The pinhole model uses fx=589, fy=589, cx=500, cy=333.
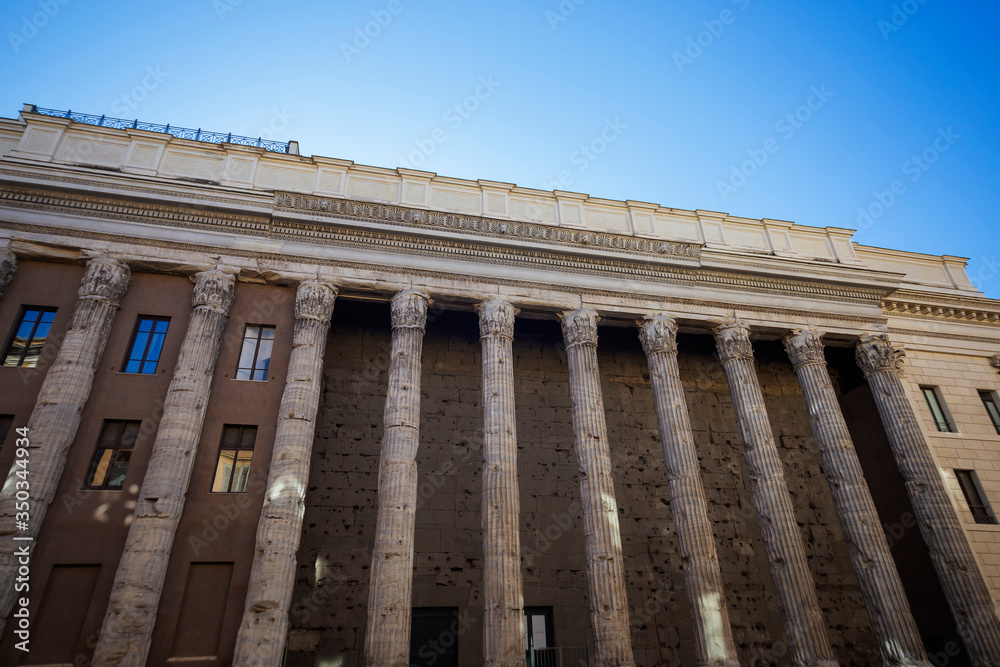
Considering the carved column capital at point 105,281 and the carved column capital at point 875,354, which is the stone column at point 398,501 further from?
the carved column capital at point 875,354

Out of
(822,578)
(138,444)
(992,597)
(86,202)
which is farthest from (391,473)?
(992,597)

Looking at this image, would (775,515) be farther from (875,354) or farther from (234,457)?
(234,457)

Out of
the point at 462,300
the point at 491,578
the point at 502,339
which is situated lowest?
the point at 491,578

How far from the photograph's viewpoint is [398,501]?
42.2 feet

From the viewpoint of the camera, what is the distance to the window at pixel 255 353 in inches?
561

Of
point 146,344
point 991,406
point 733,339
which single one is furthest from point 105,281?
point 991,406

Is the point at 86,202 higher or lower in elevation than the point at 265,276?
higher

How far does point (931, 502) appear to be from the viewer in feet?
51.1

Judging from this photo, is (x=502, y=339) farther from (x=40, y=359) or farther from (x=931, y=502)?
(x=931, y=502)

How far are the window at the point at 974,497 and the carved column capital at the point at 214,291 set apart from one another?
20890mm

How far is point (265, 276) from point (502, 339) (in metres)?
6.28

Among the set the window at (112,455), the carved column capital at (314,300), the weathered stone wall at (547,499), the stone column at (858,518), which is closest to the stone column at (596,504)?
the weathered stone wall at (547,499)

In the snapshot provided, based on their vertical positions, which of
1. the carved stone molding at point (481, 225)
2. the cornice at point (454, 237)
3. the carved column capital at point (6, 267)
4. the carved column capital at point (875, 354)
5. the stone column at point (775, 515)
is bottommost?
the stone column at point (775, 515)

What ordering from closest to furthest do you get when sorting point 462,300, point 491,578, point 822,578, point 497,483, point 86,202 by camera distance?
point 491,578, point 497,483, point 86,202, point 462,300, point 822,578
